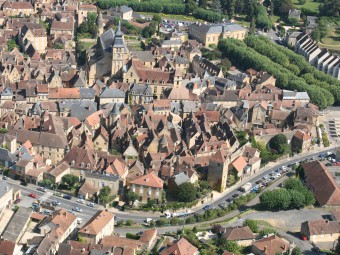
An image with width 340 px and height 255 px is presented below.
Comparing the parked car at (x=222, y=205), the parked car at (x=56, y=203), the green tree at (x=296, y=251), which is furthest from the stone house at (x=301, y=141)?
the parked car at (x=56, y=203)

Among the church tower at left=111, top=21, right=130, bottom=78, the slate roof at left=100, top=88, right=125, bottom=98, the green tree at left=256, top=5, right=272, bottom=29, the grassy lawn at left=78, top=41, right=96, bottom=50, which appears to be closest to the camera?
the slate roof at left=100, top=88, right=125, bottom=98

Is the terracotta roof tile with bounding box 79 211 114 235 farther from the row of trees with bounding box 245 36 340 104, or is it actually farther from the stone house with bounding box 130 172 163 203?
the row of trees with bounding box 245 36 340 104

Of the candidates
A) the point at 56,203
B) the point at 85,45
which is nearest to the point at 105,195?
the point at 56,203

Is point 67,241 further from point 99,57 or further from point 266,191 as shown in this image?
point 99,57

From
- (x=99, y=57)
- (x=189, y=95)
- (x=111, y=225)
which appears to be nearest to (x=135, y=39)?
(x=99, y=57)

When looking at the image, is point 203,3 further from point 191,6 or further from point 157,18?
point 157,18

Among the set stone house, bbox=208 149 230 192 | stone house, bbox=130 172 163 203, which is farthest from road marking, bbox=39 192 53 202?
stone house, bbox=208 149 230 192
